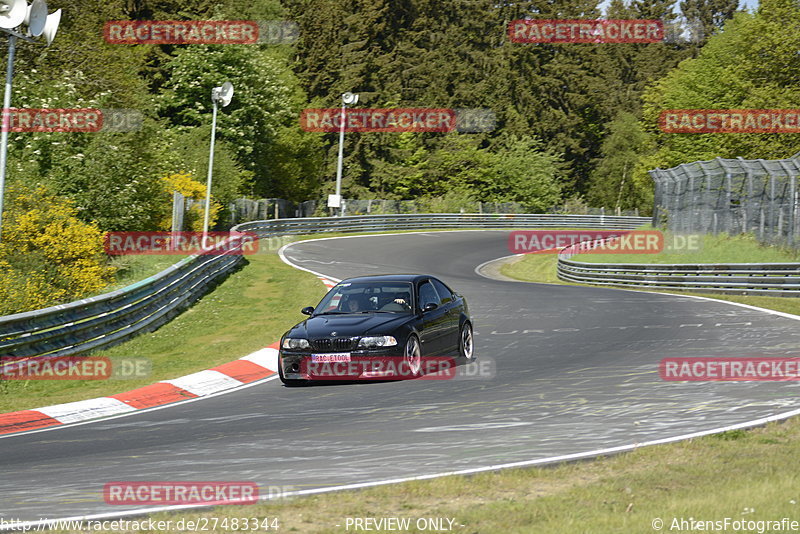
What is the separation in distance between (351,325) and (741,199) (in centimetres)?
2096

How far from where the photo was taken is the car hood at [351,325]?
12040 millimetres

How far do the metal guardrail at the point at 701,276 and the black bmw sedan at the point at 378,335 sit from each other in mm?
13101

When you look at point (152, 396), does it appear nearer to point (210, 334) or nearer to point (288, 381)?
point (288, 381)

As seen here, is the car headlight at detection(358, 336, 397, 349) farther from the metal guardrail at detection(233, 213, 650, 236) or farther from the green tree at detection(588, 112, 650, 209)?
the green tree at detection(588, 112, 650, 209)

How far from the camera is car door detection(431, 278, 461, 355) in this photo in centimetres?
1327

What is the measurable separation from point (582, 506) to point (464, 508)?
2.46ft

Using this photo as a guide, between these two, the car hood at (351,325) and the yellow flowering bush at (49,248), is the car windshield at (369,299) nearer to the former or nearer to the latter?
the car hood at (351,325)

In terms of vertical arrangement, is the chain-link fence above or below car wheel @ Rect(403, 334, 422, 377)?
above

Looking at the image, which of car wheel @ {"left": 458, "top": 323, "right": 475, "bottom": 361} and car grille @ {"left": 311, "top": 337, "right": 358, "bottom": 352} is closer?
car grille @ {"left": 311, "top": 337, "right": 358, "bottom": 352}

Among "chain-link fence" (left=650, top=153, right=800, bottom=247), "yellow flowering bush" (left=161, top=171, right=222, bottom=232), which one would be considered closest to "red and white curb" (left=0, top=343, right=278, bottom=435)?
"chain-link fence" (left=650, top=153, right=800, bottom=247)

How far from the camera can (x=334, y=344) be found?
39.5 ft

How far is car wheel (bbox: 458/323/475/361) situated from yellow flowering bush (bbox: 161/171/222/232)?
88.2ft

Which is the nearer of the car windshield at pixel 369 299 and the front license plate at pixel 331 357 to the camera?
the front license plate at pixel 331 357

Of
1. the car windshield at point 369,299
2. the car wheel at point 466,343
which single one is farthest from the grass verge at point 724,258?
the car windshield at point 369,299
